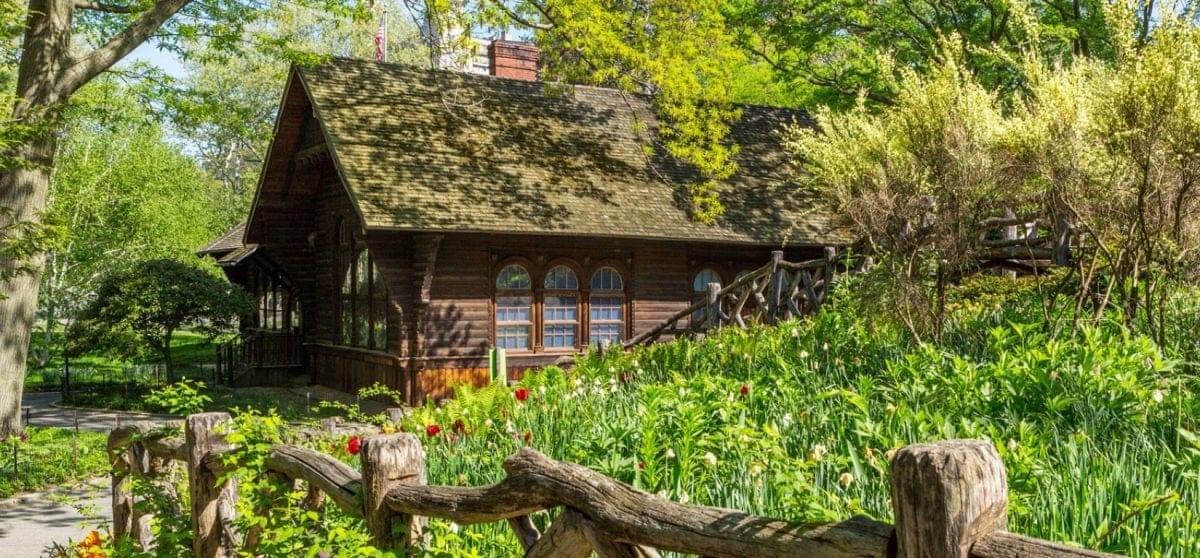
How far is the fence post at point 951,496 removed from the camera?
221cm

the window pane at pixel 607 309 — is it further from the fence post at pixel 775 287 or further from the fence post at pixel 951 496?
the fence post at pixel 951 496

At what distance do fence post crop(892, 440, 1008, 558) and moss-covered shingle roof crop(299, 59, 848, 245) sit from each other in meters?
14.3

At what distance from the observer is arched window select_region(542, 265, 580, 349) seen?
19645 millimetres

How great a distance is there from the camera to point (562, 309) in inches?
779

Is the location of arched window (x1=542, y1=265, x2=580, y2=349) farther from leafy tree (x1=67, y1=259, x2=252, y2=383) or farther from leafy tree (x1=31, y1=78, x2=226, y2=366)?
leafy tree (x1=31, y1=78, x2=226, y2=366)

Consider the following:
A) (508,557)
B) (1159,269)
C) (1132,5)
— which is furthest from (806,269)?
(508,557)

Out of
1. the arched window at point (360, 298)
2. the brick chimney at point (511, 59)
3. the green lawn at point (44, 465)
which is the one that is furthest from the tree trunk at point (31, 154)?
the brick chimney at point (511, 59)

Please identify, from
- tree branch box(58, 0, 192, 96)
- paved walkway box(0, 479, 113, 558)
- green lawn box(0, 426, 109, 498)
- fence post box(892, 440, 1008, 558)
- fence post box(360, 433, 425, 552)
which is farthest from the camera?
tree branch box(58, 0, 192, 96)

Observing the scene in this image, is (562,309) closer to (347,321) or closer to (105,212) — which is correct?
(347,321)

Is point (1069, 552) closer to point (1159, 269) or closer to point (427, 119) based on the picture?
A: point (1159, 269)

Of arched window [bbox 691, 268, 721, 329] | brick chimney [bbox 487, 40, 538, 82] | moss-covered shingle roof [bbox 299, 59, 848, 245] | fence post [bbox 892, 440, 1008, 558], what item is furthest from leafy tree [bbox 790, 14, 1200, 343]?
brick chimney [bbox 487, 40, 538, 82]

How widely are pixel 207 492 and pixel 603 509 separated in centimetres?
352

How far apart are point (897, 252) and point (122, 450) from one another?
7.32m

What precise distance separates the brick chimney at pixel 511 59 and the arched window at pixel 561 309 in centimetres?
885
